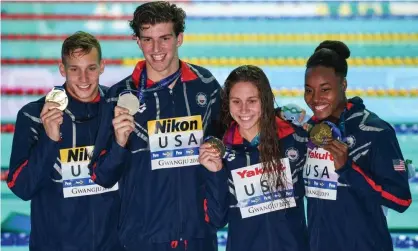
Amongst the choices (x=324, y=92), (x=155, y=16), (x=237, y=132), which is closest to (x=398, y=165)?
(x=324, y=92)

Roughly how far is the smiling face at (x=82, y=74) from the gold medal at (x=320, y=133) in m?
1.02

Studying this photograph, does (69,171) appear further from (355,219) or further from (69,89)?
(355,219)

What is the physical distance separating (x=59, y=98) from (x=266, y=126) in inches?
35.7

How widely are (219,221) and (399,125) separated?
128 inches

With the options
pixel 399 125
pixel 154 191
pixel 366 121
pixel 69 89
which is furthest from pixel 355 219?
pixel 399 125

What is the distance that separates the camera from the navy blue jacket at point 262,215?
3.17 m

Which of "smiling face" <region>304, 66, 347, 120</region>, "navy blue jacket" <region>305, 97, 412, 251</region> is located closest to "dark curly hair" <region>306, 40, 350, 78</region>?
"smiling face" <region>304, 66, 347, 120</region>

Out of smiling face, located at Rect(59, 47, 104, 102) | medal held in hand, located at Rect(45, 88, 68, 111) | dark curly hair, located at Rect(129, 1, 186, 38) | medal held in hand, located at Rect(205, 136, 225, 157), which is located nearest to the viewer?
medal held in hand, located at Rect(205, 136, 225, 157)

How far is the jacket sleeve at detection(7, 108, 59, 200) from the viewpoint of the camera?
346 centimetres

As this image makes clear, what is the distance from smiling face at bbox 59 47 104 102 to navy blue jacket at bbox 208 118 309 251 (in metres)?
0.71

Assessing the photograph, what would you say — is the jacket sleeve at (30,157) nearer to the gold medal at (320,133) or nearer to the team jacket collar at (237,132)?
the team jacket collar at (237,132)

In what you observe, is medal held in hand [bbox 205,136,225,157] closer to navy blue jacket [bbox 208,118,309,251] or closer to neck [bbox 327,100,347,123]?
navy blue jacket [bbox 208,118,309,251]

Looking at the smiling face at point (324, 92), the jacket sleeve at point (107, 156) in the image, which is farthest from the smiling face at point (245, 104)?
the jacket sleeve at point (107, 156)

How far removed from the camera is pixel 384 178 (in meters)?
3.32
